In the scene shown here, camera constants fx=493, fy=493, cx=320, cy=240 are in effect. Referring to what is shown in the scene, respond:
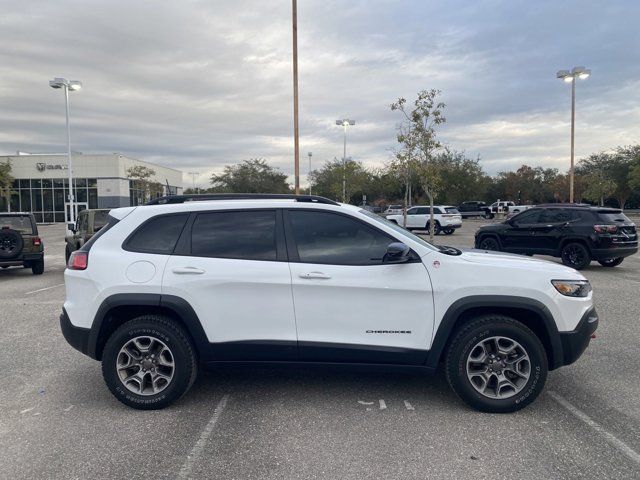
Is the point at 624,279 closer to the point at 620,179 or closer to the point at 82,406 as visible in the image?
the point at 82,406

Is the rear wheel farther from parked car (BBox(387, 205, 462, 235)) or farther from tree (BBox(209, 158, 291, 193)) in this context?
tree (BBox(209, 158, 291, 193))

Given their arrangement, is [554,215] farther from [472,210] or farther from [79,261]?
[472,210]

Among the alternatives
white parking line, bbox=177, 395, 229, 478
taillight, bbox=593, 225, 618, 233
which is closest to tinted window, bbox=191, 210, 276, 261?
white parking line, bbox=177, 395, 229, 478

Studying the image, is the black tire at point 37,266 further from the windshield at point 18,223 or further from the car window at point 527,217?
the car window at point 527,217

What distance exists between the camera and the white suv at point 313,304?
3924mm

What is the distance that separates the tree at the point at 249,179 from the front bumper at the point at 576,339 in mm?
51014

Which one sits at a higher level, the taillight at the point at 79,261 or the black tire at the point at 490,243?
the taillight at the point at 79,261

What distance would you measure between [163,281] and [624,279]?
1069cm

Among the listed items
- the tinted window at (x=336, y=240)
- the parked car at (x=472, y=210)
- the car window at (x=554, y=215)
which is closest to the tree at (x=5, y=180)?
the parked car at (x=472, y=210)

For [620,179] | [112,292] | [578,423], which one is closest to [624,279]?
[578,423]

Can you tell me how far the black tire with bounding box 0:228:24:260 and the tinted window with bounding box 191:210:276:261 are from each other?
9.36m

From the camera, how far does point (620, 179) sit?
50062mm

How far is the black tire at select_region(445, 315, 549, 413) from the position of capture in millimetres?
3895

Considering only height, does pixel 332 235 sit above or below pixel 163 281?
above
